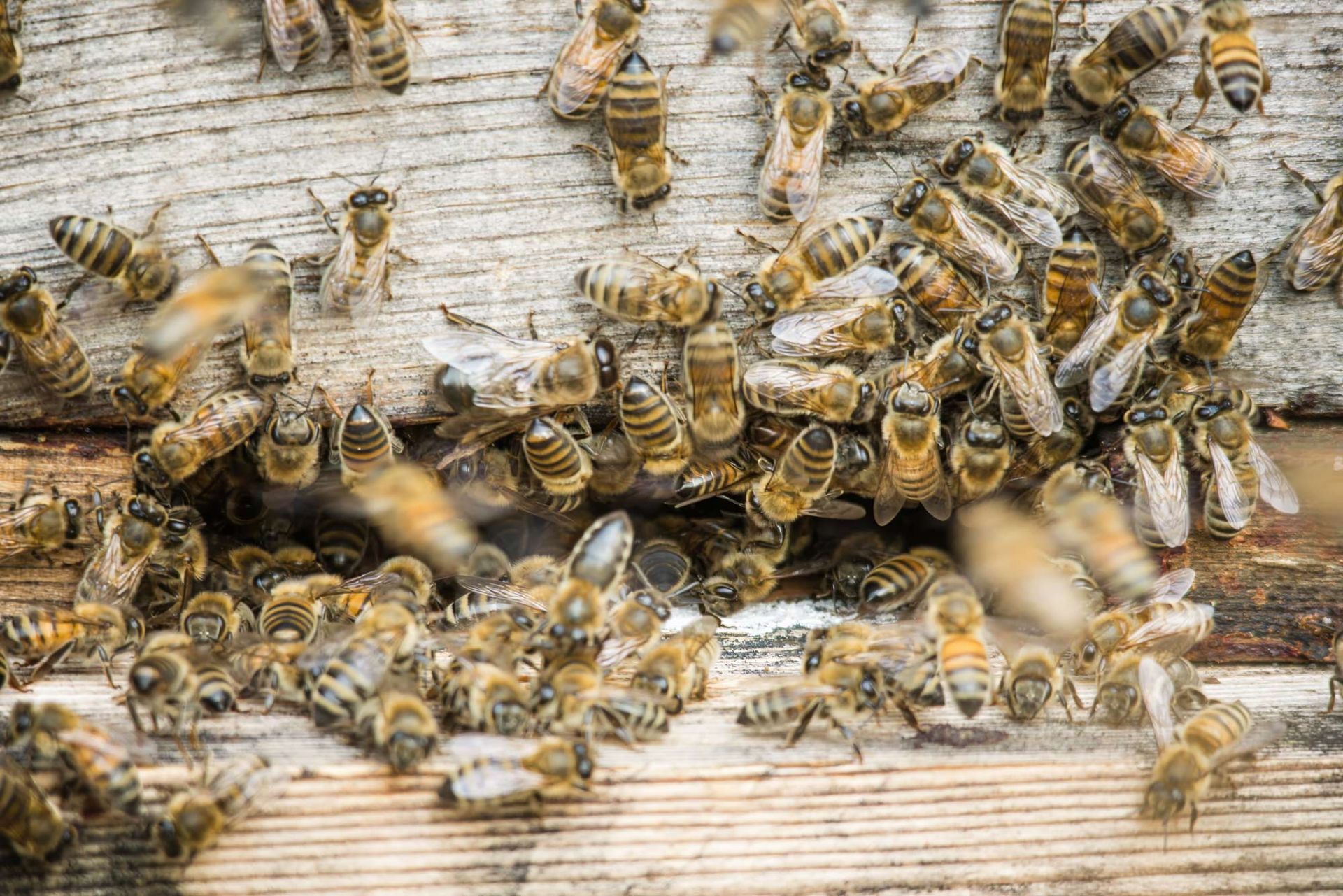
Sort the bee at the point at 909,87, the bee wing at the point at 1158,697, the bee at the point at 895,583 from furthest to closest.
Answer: the bee at the point at 895,583 < the bee at the point at 909,87 < the bee wing at the point at 1158,697

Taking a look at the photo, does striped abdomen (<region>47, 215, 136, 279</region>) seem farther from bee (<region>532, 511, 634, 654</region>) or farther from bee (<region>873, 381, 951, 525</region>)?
bee (<region>873, 381, 951, 525</region>)

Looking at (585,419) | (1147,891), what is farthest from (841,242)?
(1147,891)

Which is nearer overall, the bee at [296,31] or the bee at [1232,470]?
the bee at [296,31]

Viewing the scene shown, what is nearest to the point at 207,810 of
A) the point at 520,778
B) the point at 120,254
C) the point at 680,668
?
the point at 520,778

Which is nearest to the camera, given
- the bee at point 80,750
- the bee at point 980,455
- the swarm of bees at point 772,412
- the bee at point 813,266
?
the bee at point 80,750

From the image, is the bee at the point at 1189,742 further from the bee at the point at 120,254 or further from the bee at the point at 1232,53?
the bee at the point at 120,254

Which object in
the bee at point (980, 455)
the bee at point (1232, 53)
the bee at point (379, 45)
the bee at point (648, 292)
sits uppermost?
the bee at point (1232, 53)

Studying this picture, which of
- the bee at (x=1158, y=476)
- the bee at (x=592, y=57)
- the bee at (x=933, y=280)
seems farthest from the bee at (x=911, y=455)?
the bee at (x=592, y=57)
